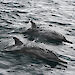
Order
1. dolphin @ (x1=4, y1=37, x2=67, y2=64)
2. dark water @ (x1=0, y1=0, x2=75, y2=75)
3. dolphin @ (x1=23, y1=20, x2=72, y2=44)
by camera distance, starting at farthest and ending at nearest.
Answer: dolphin @ (x1=23, y1=20, x2=72, y2=44)
dolphin @ (x1=4, y1=37, x2=67, y2=64)
dark water @ (x1=0, y1=0, x2=75, y2=75)

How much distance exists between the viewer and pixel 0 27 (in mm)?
19125

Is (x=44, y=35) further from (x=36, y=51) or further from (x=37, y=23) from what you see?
(x=37, y=23)

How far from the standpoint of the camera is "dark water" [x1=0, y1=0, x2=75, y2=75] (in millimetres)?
12984

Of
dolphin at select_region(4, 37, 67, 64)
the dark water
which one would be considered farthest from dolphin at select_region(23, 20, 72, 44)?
dolphin at select_region(4, 37, 67, 64)

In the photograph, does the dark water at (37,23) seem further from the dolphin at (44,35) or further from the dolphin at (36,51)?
the dolphin at (44,35)

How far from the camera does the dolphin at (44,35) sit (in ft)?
55.9

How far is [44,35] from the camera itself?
57.0ft

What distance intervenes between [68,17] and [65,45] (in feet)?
25.1

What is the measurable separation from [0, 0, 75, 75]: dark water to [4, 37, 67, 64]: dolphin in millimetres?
294

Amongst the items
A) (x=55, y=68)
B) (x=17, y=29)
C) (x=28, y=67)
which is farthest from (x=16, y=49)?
(x=17, y=29)

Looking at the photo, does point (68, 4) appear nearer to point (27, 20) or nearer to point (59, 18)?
point (59, 18)

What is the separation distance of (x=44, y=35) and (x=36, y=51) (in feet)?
11.6

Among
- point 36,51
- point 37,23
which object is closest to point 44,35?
point 36,51

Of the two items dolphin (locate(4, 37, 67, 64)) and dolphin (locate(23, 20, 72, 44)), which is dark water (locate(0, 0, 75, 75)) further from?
dolphin (locate(23, 20, 72, 44))
